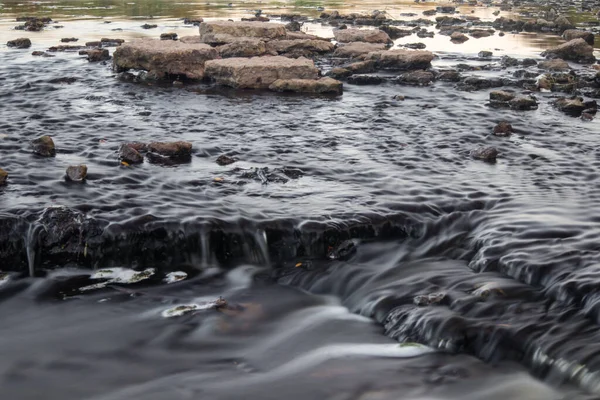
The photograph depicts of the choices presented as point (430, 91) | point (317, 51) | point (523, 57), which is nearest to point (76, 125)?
point (430, 91)

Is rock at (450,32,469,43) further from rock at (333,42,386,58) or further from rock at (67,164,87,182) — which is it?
rock at (67,164,87,182)

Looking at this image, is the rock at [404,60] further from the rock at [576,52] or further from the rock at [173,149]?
the rock at [173,149]

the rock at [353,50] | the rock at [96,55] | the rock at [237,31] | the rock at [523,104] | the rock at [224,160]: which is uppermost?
the rock at [237,31]

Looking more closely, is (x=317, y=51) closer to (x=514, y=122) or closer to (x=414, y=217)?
(x=514, y=122)

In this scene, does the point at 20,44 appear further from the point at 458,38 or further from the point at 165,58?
the point at 458,38

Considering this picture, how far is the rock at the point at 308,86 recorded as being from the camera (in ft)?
36.7

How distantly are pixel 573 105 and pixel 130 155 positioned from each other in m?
6.69

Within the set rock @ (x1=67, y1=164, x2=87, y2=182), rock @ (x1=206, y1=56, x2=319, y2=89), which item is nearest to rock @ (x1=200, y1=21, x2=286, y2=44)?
rock @ (x1=206, y1=56, x2=319, y2=89)

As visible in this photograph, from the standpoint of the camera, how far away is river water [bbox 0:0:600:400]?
4.09 m

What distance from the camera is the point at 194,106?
10180 millimetres

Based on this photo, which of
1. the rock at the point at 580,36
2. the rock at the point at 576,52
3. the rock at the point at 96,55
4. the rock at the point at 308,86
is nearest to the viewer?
the rock at the point at 308,86

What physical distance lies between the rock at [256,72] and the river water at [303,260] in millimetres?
1868

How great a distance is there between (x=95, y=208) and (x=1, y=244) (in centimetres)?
87

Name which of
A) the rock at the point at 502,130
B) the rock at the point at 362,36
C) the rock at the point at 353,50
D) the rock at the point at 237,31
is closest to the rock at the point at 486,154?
the rock at the point at 502,130
